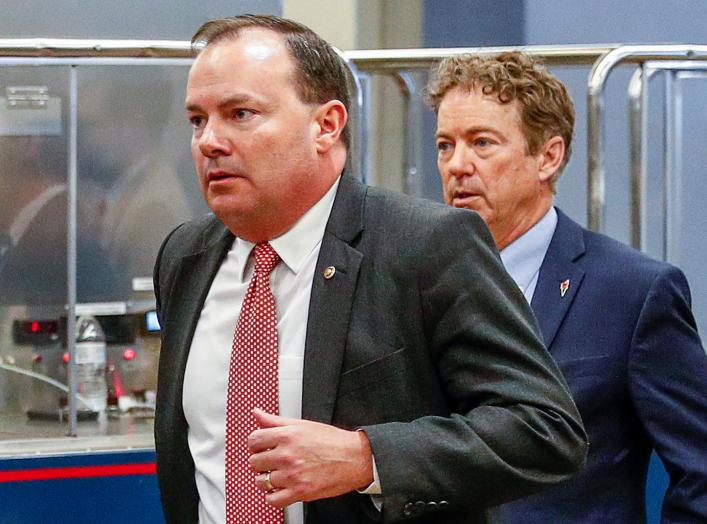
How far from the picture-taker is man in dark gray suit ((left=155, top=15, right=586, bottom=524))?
164 centimetres

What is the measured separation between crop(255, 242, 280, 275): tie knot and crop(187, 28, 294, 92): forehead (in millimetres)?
253

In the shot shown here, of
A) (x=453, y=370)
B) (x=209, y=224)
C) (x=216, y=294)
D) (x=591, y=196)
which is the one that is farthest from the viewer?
(x=591, y=196)

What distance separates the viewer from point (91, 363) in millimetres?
3689

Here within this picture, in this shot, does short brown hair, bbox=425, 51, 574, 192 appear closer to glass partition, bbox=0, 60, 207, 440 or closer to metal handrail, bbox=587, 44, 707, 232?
metal handrail, bbox=587, 44, 707, 232

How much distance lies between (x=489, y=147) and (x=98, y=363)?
159cm

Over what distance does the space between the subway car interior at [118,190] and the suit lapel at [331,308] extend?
4.27ft

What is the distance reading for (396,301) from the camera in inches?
68.9

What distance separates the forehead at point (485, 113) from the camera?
2.60m

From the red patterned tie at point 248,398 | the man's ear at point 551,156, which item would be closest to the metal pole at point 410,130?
the man's ear at point 551,156

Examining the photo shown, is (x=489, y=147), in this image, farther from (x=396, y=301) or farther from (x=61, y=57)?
(x=61, y=57)

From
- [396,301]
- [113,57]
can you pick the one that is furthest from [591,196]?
[396,301]

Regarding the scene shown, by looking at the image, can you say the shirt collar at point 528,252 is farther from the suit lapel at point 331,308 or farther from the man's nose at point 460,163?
the suit lapel at point 331,308

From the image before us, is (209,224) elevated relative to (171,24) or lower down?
lower down

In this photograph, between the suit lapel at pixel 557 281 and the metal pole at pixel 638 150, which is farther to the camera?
the metal pole at pixel 638 150
